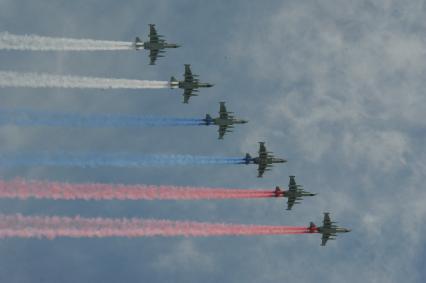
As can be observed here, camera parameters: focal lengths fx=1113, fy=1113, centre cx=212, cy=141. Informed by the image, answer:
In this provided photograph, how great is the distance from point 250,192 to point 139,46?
3283 cm

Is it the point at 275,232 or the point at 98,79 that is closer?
the point at 98,79

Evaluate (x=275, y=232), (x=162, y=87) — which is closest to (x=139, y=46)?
(x=162, y=87)

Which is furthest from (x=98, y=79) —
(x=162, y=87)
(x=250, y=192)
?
(x=250, y=192)

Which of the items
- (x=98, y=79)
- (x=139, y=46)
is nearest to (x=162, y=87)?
(x=139, y=46)

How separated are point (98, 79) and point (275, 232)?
43.4m

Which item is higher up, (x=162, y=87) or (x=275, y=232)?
(x=162, y=87)

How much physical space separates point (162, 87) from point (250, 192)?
24.5 meters

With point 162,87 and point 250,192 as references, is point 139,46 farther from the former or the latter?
point 250,192

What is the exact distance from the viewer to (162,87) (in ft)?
654

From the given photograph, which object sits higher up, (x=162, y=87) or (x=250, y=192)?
(x=162, y=87)

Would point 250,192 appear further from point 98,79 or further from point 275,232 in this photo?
point 98,79

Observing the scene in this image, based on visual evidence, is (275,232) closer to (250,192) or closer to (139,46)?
(250,192)

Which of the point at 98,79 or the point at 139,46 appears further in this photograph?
the point at 139,46

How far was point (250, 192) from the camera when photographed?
198 metres
